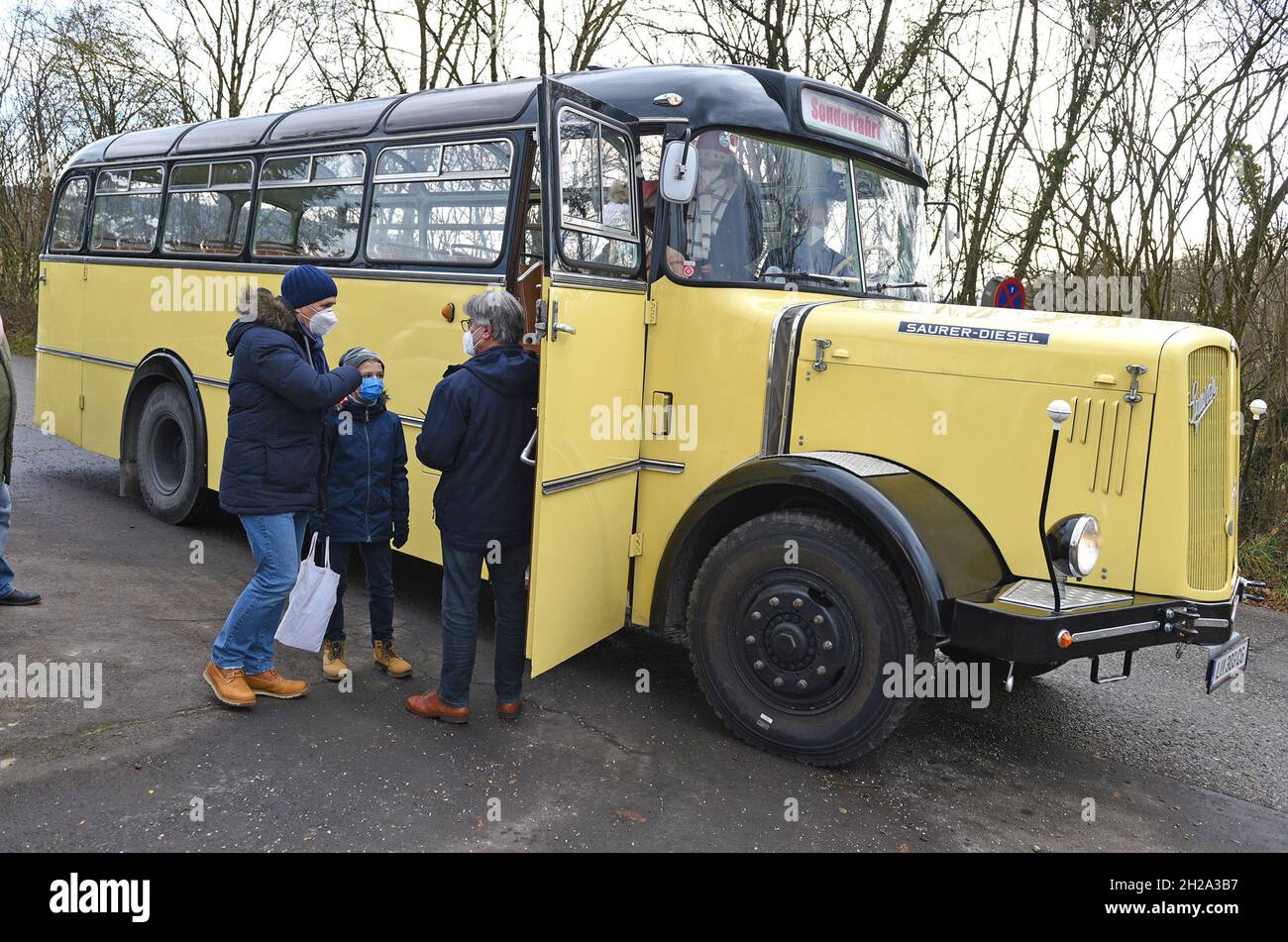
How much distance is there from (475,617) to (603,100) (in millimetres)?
2642

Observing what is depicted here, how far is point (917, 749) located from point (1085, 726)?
1.09 meters

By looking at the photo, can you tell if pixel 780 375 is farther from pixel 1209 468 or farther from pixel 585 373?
pixel 1209 468

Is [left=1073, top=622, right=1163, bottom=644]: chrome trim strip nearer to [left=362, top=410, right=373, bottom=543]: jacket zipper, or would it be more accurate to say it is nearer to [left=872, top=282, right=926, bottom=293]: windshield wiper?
[left=872, top=282, right=926, bottom=293]: windshield wiper

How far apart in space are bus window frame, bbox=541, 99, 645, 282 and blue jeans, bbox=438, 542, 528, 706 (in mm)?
1297

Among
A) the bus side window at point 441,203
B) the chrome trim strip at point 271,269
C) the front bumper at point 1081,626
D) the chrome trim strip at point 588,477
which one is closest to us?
the front bumper at point 1081,626

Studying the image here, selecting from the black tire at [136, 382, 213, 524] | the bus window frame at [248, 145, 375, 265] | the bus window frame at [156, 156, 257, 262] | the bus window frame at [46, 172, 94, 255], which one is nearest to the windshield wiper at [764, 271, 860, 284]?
the bus window frame at [248, 145, 375, 265]

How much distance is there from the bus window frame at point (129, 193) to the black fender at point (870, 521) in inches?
221

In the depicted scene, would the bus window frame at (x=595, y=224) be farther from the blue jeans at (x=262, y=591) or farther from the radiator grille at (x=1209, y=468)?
the radiator grille at (x=1209, y=468)

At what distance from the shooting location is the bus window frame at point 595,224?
4312 millimetres

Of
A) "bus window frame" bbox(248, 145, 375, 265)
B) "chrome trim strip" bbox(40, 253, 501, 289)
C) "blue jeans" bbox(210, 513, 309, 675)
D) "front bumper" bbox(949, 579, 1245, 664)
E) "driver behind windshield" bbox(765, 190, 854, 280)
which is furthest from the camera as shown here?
"bus window frame" bbox(248, 145, 375, 265)

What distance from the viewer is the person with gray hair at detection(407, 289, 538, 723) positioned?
4.37 metres

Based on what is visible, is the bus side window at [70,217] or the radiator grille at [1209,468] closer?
the radiator grille at [1209,468]

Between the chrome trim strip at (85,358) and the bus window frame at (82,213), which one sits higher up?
the bus window frame at (82,213)

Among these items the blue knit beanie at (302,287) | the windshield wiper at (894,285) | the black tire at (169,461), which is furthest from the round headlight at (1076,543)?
the black tire at (169,461)
